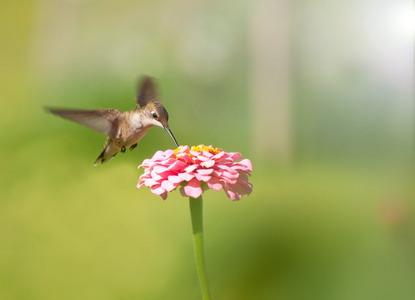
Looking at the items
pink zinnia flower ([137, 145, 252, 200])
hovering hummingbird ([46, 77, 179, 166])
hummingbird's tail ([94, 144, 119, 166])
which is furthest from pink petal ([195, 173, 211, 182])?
hummingbird's tail ([94, 144, 119, 166])

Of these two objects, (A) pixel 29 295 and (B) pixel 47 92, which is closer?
(A) pixel 29 295

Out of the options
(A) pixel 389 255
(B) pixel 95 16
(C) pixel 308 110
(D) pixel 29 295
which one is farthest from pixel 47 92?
(A) pixel 389 255

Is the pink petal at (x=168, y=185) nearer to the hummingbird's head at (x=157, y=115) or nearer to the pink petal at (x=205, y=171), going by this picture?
the pink petal at (x=205, y=171)

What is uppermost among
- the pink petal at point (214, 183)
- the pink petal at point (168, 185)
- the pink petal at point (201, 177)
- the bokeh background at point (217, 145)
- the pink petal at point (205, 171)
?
the pink petal at point (205, 171)

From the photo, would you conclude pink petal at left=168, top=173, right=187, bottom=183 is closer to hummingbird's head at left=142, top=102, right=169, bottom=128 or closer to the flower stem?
the flower stem

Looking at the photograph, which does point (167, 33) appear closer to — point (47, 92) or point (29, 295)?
point (47, 92)

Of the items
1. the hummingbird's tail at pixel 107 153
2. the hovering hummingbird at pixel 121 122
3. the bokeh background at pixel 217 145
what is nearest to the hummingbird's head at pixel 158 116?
the hovering hummingbird at pixel 121 122

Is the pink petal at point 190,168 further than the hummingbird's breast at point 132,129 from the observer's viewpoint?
No
